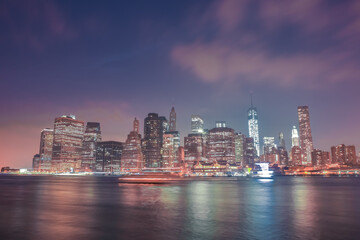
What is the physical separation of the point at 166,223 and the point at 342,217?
2069cm

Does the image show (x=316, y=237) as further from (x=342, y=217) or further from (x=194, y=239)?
(x=342, y=217)

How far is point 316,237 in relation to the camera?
22047 mm

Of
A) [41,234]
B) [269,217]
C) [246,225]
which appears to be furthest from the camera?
[269,217]

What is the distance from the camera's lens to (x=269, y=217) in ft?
104

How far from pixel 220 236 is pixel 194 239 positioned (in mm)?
2345

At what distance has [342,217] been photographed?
32188mm

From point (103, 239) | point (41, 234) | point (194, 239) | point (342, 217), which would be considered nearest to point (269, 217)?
point (342, 217)

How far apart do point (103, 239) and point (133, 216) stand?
11.7 metres

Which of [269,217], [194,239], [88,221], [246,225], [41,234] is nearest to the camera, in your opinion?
[194,239]

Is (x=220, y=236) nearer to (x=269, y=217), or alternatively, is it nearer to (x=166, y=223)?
(x=166, y=223)

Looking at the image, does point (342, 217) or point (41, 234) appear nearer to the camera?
point (41, 234)

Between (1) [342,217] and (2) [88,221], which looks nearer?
(2) [88,221]

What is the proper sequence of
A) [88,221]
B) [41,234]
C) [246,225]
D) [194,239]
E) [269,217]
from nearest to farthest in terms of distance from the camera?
[194,239]
[41,234]
[246,225]
[88,221]
[269,217]

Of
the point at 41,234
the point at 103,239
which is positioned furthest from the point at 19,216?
the point at 103,239
